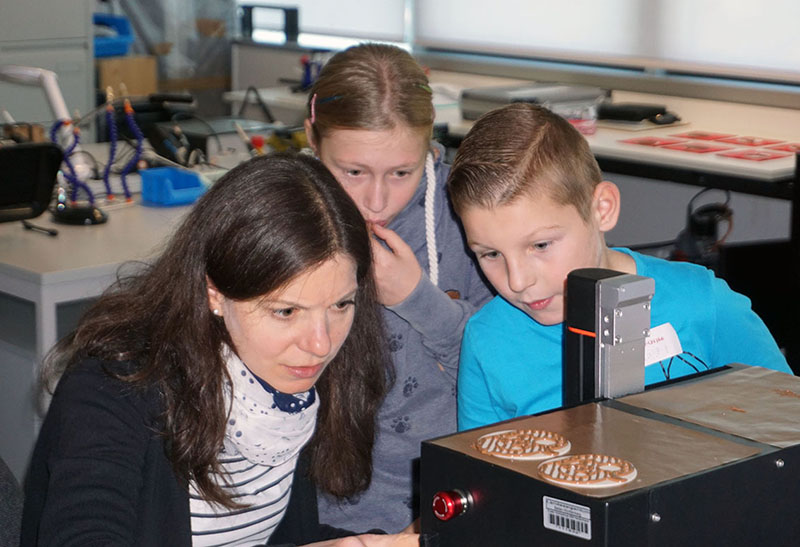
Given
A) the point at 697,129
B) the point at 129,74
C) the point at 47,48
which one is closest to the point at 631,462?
the point at 697,129

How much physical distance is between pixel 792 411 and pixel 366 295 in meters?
0.66

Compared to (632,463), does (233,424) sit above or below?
below

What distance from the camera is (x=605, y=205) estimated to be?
1.31m

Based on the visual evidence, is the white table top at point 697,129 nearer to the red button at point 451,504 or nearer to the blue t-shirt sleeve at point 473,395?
the blue t-shirt sleeve at point 473,395

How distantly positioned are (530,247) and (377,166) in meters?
0.46

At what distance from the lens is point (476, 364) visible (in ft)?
4.40

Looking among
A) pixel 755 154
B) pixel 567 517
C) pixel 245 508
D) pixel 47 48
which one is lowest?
pixel 245 508

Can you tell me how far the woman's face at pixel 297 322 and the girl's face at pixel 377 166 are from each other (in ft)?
1.31

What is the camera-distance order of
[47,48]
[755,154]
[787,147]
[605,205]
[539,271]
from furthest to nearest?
[47,48], [787,147], [755,154], [605,205], [539,271]

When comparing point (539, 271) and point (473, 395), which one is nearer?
point (539, 271)

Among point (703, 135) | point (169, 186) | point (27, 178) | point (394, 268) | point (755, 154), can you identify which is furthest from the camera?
point (703, 135)

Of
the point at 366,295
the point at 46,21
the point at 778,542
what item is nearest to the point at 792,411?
the point at 778,542

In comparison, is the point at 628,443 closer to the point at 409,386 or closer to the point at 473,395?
the point at 473,395

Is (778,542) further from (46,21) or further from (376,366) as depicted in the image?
(46,21)
